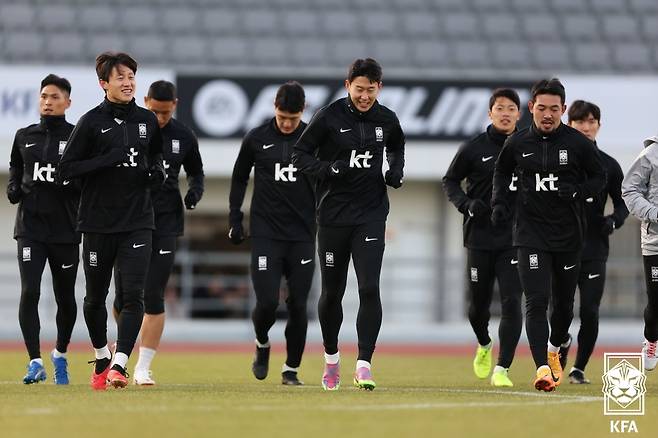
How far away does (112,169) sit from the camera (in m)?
9.58

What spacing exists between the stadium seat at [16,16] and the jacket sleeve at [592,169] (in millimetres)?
16628

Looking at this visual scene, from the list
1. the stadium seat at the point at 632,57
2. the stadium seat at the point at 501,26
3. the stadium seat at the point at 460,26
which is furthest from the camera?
the stadium seat at the point at 501,26

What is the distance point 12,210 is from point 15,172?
13176mm

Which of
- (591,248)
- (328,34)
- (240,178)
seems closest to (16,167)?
(240,178)

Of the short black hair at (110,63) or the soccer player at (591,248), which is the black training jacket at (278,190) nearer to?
the short black hair at (110,63)

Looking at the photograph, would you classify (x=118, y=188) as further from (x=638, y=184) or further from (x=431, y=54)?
(x=431, y=54)

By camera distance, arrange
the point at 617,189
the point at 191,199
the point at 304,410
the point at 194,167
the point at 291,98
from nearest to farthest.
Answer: the point at 304,410, the point at 291,98, the point at 191,199, the point at 194,167, the point at 617,189

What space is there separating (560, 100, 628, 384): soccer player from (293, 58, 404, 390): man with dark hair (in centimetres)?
196

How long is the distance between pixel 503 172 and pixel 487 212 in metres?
1.13

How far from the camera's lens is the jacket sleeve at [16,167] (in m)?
10.8

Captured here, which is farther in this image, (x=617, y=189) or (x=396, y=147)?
(x=617, y=189)

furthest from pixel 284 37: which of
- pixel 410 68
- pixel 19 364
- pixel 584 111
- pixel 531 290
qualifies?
pixel 531 290

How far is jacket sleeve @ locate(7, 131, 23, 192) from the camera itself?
1082cm

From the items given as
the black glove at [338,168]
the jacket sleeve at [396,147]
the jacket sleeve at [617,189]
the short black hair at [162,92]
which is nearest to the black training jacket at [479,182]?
the jacket sleeve at [617,189]
